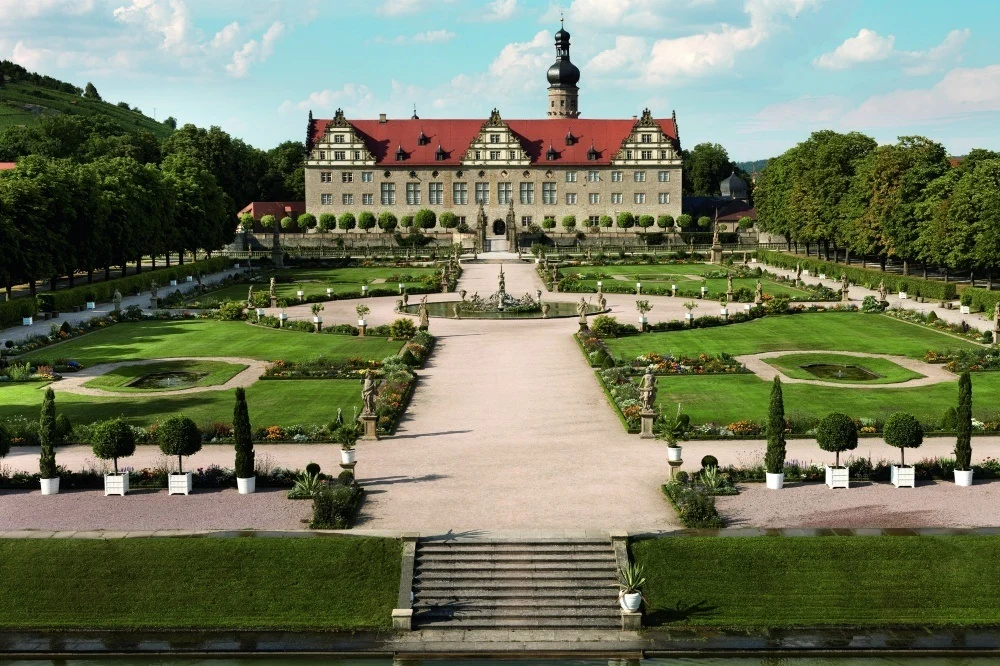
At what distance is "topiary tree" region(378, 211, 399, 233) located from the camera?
413 feet

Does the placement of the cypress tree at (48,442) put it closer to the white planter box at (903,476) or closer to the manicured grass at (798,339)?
the white planter box at (903,476)

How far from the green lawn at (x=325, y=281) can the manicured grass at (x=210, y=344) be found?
14012mm

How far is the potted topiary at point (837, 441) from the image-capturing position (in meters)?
27.7

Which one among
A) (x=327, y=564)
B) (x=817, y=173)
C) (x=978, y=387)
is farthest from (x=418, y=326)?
(x=817, y=173)

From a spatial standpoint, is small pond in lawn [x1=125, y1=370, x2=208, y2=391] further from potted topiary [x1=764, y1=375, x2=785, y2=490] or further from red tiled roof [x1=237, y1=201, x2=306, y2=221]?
red tiled roof [x1=237, y1=201, x2=306, y2=221]

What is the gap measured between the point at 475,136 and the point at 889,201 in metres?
60.6

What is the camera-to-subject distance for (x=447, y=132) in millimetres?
132000

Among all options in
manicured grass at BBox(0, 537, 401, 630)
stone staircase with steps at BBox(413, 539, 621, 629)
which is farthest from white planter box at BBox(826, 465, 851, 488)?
manicured grass at BBox(0, 537, 401, 630)

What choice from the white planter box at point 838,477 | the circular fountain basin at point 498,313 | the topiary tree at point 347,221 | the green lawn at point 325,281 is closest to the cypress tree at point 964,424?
the white planter box at point 838,477

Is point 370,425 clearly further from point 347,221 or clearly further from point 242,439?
point 347,221

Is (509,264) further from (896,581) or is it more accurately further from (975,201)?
(896,581)

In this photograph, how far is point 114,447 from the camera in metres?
27.7

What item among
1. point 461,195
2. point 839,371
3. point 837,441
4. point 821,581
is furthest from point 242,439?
point 461,195

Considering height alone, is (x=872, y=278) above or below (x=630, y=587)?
above
